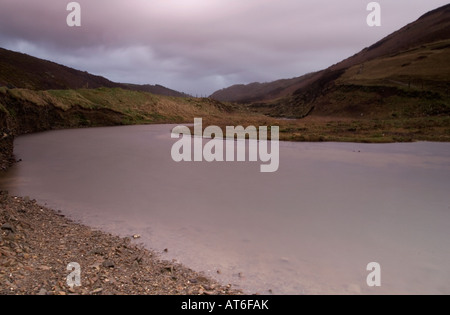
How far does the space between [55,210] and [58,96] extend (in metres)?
26.2

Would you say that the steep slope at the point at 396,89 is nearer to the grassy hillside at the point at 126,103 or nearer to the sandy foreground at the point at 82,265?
the grassy hillside at the point at 126,103

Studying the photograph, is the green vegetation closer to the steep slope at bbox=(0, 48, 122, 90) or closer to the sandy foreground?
the steep slope at bbox=(0, 48, 122, 90)

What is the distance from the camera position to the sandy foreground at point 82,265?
370cm

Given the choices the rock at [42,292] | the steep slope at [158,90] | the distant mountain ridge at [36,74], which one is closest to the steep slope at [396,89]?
the distant mountain ridge at [36,74]

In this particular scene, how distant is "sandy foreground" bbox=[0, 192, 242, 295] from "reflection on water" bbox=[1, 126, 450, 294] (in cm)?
37

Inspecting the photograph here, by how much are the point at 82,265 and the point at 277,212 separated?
4148mm

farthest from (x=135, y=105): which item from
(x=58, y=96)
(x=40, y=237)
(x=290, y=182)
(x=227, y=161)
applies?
(x=40, y=237)

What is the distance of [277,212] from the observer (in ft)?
23.1

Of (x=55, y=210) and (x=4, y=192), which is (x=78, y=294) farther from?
(x=4, y=192)

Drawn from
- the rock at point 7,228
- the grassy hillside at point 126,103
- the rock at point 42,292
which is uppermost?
the grassy hillside at point 126,103

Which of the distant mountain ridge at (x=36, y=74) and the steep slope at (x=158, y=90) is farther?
the steep slope at (x=158, y=90)

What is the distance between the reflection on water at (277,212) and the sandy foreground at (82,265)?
368 millimetres

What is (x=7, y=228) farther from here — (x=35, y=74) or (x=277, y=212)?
(x=35, y=74)

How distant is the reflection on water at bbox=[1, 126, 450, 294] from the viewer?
4504 millimetres
